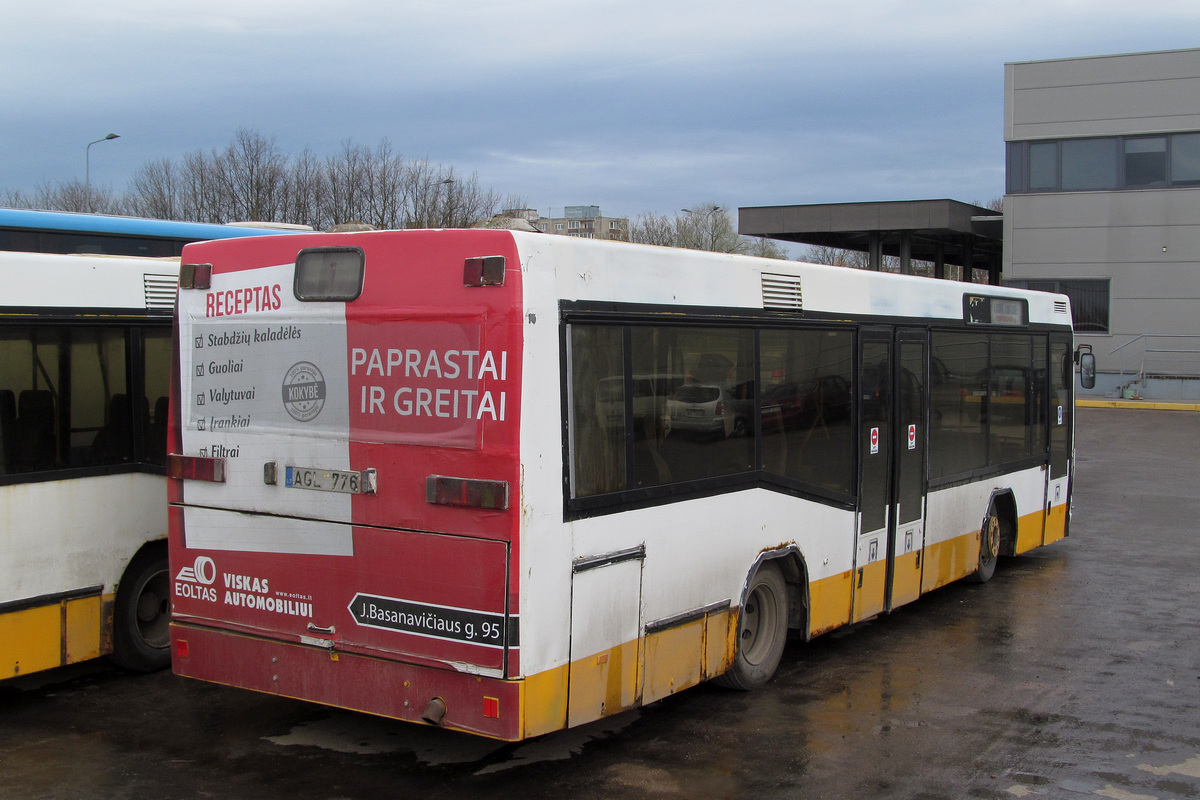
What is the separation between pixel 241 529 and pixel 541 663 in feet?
6.26

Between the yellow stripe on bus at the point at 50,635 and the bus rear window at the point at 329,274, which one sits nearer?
the bus rear window at the point at 329,274

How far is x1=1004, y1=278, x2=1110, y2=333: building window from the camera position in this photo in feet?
120

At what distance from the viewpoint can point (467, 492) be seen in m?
5.10

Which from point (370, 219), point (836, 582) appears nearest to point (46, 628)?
point (836, 582)

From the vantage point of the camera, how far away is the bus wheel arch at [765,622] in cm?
707

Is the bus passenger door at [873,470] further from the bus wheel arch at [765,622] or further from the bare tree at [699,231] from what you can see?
→ the bare tree at [699,231]

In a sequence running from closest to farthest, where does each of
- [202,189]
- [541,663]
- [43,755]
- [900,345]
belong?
Answer: [541,663] < [43,755] < [900,345] < [202,189]

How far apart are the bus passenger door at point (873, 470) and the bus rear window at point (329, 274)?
161 inches

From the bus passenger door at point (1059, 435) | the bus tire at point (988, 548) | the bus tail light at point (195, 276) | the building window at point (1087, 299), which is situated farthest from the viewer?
the building window at point (1087, 299)

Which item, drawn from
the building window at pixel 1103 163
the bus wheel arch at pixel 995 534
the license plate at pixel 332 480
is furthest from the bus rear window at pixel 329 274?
the building window at pixel 1103 163

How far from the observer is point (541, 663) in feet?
16.8

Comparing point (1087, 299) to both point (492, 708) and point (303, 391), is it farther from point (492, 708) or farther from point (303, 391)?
point (492, 708)

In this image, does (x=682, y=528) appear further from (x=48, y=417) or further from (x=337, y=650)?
(x=48, y=417)

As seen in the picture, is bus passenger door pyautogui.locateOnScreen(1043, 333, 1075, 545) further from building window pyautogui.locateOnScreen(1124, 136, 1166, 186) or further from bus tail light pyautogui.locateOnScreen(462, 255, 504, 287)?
building window pyautogui.locateOnScreen(1124, 136, 1166, 186)
